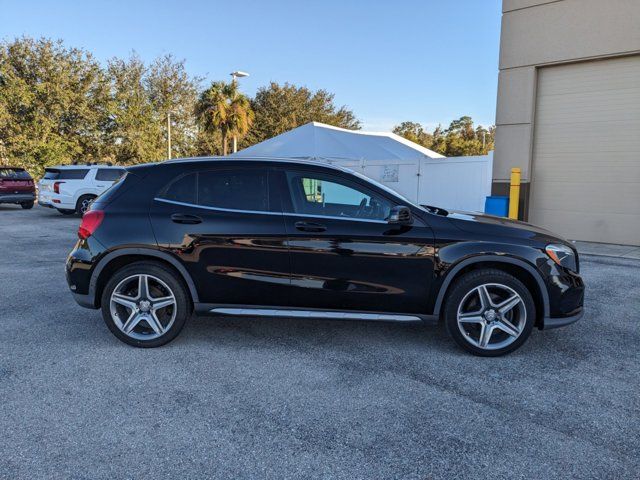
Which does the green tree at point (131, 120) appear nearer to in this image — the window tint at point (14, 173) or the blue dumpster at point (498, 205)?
the window tint at point (14, 173)

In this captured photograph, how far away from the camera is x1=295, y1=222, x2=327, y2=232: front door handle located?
3938 millimetres

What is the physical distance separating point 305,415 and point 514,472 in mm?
1210

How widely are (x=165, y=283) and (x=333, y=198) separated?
63.0 inches

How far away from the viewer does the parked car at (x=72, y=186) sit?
15906 millimetres

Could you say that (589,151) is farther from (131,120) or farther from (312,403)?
(131,120)

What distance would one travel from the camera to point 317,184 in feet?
13.5

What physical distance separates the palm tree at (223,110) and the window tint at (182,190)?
26.2 metres

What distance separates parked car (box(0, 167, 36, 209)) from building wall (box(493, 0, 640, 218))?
17243 millimetres

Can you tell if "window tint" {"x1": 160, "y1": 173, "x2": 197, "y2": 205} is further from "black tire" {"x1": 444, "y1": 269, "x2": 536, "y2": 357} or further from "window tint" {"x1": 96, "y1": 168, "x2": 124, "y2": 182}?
"window tint" {"x1": 96, "y1": 168, "x2": 124, "y2": 182}

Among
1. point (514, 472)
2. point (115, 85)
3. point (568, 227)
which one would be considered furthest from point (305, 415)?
point (115, 85)

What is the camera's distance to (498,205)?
→ 11.4 meters

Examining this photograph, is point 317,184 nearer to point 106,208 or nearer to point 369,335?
point 369,335

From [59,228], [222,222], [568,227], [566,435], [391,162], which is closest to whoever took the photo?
[566,435]

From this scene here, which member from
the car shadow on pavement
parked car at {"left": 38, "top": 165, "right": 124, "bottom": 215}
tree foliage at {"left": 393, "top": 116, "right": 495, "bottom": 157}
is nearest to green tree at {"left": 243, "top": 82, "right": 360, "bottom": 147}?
tree foliage at {"left": 393, "top": 116, "right": 495, "bottom": 157}
